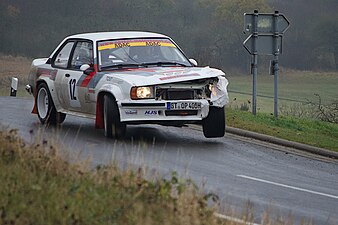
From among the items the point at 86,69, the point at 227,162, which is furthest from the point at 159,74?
the point at 227,162

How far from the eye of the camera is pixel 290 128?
66.8ft

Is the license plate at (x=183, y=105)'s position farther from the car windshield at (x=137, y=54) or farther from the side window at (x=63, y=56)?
the side window at (x=63, y=56)

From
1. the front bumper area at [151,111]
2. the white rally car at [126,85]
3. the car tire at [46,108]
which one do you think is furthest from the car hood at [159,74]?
the car tire at [46,108]

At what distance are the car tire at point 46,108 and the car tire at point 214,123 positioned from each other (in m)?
2.58

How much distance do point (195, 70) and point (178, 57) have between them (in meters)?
0.99

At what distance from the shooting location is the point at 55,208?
739cm

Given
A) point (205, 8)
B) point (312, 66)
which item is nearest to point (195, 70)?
point (312, 66)

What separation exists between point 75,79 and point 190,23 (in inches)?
1620

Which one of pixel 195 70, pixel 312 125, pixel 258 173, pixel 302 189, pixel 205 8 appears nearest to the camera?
pixel 302 189

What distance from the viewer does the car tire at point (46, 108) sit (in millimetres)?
16875

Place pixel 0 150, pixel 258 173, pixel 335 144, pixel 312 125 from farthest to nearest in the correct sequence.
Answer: pixel 312 125
pixel 335 144
pixel 258 173
pixel 0 150

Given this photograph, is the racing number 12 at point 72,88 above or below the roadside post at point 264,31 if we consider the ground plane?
below

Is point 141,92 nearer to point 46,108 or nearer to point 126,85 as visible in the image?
point 126,85

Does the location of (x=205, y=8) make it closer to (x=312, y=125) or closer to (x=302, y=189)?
(x=312, y=125)
